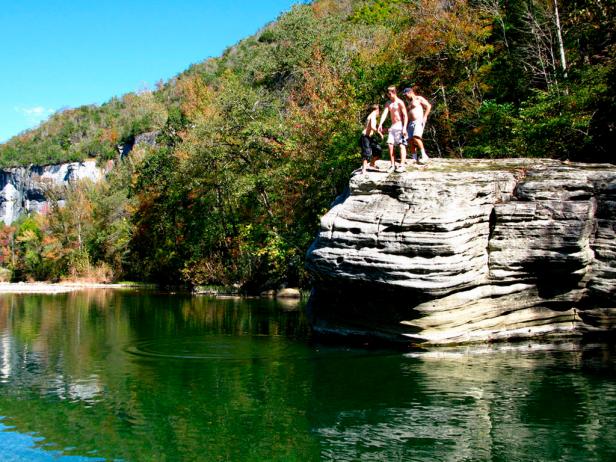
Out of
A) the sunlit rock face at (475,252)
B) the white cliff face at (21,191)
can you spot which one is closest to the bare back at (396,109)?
the sunlit rock face at (475,252)

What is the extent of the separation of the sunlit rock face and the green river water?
768mm

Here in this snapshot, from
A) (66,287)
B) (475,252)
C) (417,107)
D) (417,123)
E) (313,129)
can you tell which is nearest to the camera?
(475,252)

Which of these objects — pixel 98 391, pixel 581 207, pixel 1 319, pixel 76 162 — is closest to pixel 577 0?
pixel 581 207

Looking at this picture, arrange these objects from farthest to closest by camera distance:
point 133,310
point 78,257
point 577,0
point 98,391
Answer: point 78,257 → point 133,310 → point 577,0 → point 98,391

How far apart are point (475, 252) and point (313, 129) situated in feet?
59.4

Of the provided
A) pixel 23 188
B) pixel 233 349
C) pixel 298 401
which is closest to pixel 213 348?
pixel 233 349

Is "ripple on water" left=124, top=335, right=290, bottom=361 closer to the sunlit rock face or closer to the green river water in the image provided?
the green river water

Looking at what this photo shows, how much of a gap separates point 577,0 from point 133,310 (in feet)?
75.1

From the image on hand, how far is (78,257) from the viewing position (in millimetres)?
59500

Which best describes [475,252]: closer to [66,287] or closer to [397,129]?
[397,129]

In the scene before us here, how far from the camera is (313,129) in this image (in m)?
31.3

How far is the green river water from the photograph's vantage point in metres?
8.05

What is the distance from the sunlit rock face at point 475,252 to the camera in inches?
558

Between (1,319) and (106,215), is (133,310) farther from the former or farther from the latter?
(106,215)
